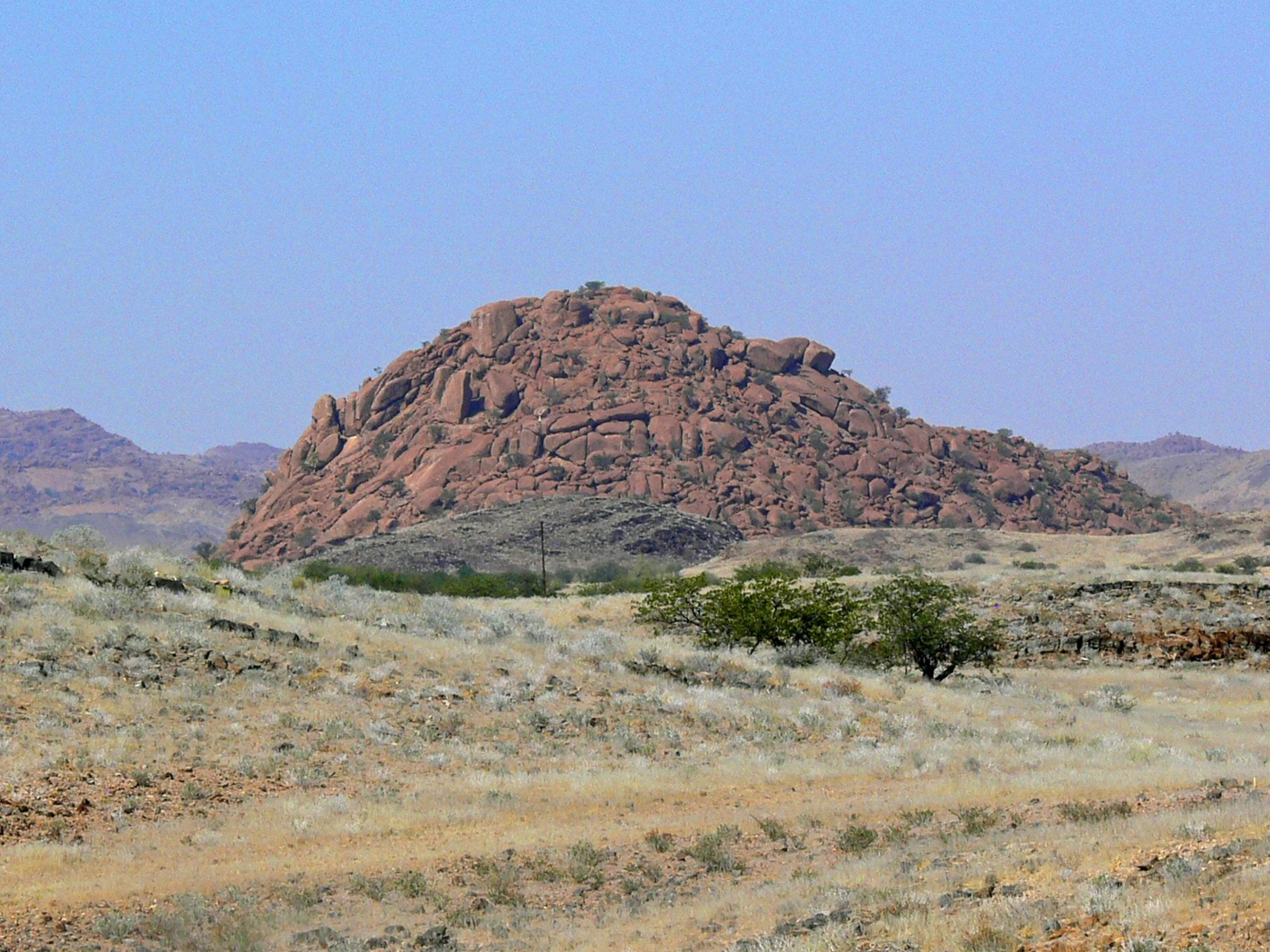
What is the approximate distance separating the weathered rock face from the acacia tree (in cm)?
7755

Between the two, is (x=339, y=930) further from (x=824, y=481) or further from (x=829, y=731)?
(x=824, y=481)

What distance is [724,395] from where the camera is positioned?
136500mm

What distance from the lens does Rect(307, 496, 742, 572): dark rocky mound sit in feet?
338

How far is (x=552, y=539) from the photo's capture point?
108 meters

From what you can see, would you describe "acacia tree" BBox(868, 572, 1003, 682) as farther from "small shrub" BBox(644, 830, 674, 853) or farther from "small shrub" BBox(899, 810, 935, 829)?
"small shrub" BBox(644, 830, 674, 853)

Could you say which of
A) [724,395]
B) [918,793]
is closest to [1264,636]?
[918,793]

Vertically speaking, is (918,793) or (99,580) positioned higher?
(99,580)

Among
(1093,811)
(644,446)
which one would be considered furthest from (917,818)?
(644,446)

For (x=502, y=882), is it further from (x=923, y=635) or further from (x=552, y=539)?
(x=552, y=539)

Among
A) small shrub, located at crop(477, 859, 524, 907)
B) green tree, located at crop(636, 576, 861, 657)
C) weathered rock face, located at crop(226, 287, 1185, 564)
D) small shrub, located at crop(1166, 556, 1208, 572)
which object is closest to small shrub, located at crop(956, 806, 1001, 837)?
small shrub, located at crop(477, 859, 524, 907)

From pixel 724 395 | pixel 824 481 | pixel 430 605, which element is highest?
pixel 724 395

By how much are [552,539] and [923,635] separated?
71.7 meters

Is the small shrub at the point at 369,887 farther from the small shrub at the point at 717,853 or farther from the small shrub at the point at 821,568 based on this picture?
the small shrub at the point at 821,568

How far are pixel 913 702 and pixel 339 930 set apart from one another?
18.0 m
